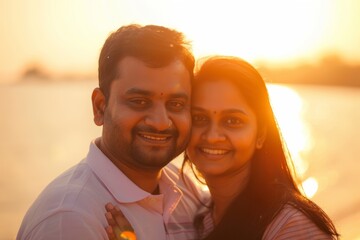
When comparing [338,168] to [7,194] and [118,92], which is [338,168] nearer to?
[7,194]

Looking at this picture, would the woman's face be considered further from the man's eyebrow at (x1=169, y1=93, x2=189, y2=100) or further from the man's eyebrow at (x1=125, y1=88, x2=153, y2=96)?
the man's eyebrow at (x1=125, y1=88, x2=153, y2=96)

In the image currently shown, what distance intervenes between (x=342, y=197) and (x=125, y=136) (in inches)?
413

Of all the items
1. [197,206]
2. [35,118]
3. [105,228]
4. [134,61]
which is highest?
[134,61]

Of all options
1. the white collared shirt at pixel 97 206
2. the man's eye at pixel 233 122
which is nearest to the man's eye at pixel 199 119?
the man's eye at pixel 233 122

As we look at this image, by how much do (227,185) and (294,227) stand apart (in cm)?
82

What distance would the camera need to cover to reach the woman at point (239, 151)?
4.91 metres

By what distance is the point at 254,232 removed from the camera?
479 centimetres

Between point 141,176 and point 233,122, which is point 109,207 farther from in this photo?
point 233,122

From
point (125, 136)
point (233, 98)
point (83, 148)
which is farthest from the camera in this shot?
point (83, 148)

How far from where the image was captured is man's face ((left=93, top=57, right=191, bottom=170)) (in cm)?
457

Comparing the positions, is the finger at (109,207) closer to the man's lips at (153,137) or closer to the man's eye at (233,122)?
the man's lips at (153,137)

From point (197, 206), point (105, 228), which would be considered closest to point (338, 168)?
point (197, 206)

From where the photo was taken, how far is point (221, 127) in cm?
496

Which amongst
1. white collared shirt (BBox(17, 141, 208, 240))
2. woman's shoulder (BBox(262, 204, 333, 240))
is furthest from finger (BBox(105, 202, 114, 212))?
woman's shoulder (BBox(262, 204, 333, 240))
